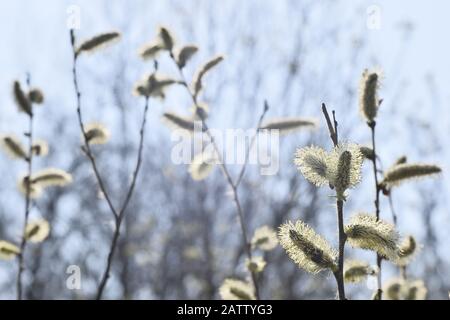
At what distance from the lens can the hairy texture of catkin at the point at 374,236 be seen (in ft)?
5.07

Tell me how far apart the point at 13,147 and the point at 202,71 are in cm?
93

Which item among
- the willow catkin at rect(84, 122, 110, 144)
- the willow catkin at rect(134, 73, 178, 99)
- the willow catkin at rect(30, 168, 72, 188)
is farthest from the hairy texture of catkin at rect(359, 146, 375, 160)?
the willow catkin at rect(30, 168, 72, 188)

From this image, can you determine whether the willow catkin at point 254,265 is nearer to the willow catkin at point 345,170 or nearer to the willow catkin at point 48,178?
the willow catkin at point 48,178

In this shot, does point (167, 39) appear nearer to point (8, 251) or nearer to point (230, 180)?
point (230, 180)

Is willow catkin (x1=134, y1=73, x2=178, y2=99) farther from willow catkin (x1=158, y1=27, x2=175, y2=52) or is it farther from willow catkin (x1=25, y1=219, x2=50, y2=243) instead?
willow catkin (x1=25, y1=219, x2=50, y2=243)

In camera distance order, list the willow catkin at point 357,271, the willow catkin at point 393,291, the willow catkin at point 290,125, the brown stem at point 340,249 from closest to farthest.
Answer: the brown stem at point 340,249 → the willow catkin at point 357,271 → the willow catkin at point 393,291 → the willow catkin at point 290,125

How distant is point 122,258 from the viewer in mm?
11523

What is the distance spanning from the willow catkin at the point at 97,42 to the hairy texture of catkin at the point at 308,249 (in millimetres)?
1643

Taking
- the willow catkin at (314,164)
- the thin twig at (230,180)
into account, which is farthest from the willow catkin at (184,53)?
the willow catkin at (314,164)

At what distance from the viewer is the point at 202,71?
293 cm

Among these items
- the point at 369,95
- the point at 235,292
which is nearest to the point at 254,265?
the point at 235,292

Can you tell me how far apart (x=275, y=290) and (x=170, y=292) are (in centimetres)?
232

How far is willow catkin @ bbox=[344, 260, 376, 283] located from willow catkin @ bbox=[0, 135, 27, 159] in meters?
1.70

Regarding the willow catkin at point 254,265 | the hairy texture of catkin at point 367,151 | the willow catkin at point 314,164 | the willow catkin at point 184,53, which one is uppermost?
the willow catkin at point 184,53
